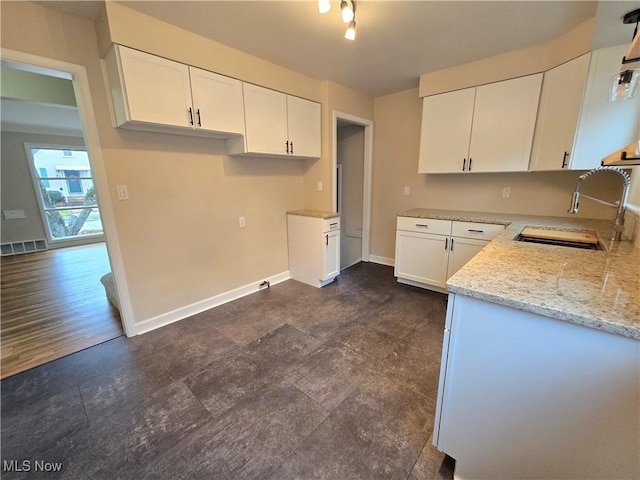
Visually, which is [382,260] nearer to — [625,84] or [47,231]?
[625,84]

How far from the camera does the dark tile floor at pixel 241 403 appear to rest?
4.18 feet

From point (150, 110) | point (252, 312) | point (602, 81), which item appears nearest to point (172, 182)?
point (150, 110)

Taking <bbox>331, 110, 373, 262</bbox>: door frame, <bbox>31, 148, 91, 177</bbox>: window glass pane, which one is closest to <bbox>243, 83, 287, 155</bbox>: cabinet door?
<bbox>331, 110, 373, 262</bbox>: door frame

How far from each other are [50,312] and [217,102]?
2870mm

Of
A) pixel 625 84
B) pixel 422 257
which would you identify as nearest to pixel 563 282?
pixel 625 84

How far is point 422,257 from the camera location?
305cm

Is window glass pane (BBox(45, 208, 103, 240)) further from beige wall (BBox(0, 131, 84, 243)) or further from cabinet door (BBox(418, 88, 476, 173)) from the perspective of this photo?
cabinet door (BBox(418, 88, 476, 173))

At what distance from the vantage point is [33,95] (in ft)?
8.54

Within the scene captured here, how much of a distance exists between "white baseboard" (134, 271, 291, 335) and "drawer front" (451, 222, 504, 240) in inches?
87.6

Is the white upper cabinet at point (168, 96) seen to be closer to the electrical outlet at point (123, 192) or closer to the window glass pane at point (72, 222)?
the electrical outlet at point (123, 192)

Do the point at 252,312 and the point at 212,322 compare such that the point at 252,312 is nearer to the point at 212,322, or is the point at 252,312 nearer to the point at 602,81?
the point at 212,322

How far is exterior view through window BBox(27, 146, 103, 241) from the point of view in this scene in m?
5.50

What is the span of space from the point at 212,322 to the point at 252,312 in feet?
1.29

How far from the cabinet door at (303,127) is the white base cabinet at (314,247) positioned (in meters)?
0.81
